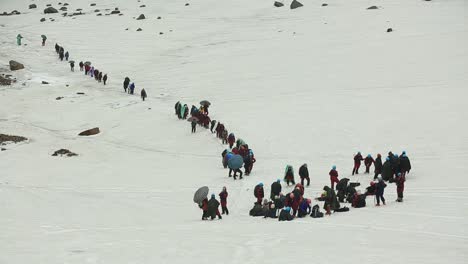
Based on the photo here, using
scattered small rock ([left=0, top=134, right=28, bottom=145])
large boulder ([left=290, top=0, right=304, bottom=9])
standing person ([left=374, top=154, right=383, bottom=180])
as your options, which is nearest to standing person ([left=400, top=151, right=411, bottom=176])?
standing person ([left=374, top=154, right=383, bottom=180])

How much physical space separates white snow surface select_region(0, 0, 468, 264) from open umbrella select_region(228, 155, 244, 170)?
0.63 meters

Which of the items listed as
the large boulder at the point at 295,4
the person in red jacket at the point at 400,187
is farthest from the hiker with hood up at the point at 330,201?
the large boulder at the point at 295,4

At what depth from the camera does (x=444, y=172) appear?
20.3 metres

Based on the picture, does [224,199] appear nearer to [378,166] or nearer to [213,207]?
[213,207]

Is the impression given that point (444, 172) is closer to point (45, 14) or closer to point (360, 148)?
point (360, 148)

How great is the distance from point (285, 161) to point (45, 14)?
59.4 m

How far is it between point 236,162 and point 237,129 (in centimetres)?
837

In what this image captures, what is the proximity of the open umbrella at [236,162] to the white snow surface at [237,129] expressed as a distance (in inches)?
24.8

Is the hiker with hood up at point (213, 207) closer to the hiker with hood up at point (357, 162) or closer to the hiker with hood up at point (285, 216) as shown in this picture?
the hiker with hood up at point (285, 216)

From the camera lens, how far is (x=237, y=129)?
30.2 m

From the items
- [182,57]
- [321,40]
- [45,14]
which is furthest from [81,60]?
[45,14]

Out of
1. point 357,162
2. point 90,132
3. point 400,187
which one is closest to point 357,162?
point 357,162

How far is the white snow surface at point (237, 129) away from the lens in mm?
12531

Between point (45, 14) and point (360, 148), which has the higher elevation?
point (45, 14)
